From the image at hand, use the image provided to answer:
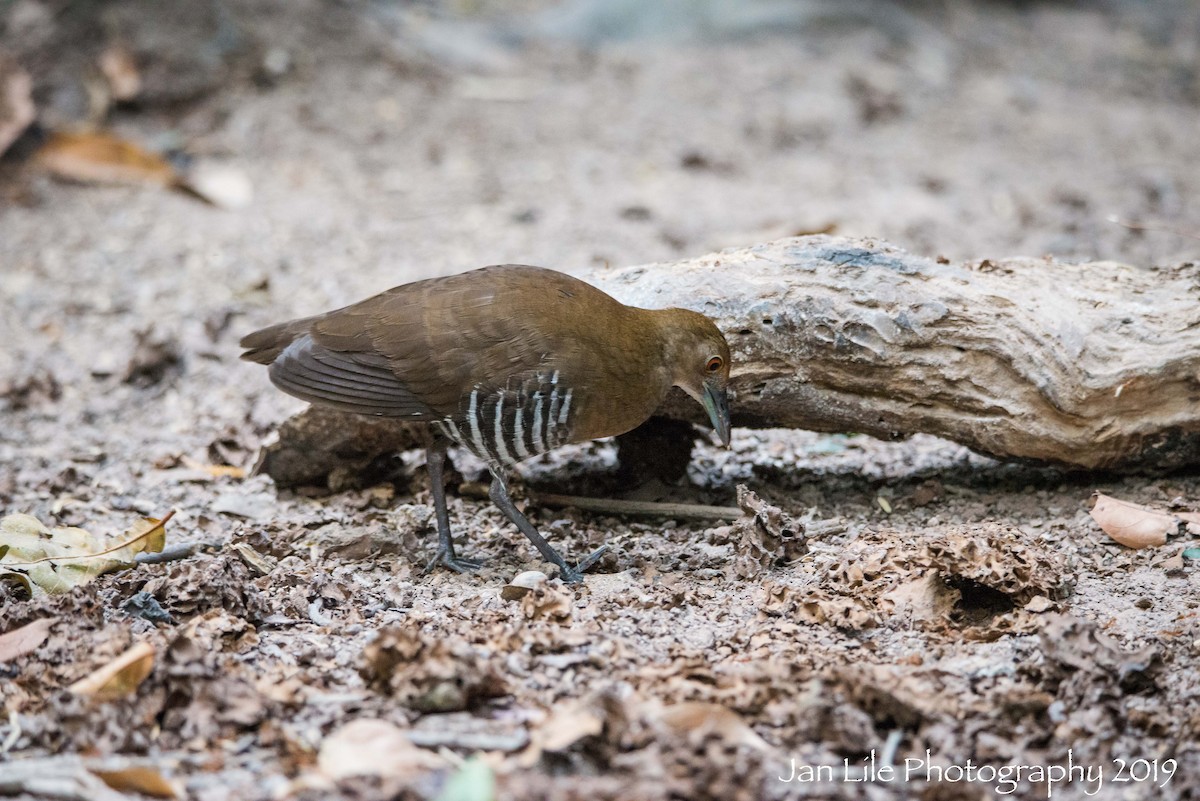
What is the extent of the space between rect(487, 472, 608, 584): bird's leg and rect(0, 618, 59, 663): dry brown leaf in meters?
1.56

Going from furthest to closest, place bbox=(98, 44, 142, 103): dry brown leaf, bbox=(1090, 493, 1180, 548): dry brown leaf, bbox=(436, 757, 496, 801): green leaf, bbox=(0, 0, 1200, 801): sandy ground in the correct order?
bbox=(98, 44, 142, 103): dry brown leaf < bbox=(1090, 493, 1180, 548): dry brown leaf < bbox=(0, 0, 1200, 801): sandy ground < bbox=(436, 757, 496, 801): green leaf

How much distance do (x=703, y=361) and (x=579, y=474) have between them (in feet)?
3.28

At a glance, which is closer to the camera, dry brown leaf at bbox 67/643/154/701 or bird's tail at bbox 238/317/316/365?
dry brown leaf at bbox 67/643/154/701

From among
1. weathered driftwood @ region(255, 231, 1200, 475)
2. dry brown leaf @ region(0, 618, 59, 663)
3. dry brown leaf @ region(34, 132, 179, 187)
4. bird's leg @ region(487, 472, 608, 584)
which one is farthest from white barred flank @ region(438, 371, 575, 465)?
dry brown leaf @ region(34, 132, 179, 187)

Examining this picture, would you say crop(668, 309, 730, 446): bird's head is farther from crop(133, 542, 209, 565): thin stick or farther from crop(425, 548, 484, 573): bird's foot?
crop(133, 542, 209, 565): thin stick

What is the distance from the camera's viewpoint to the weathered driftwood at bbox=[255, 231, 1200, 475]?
4.21m

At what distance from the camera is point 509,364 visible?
409cm

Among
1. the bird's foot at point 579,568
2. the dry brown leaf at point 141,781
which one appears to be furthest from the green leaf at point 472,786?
the bird's foot at point 579,568

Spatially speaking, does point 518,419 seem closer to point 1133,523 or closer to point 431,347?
point 431,347

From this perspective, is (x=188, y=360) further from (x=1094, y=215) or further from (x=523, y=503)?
(x=1094, y=215)

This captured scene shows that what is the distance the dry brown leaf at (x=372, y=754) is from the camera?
8.68 ft

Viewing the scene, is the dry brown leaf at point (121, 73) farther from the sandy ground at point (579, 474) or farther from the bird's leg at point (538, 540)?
the bird's leg at point (538, 540)

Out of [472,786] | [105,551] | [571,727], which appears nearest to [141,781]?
[472,786]

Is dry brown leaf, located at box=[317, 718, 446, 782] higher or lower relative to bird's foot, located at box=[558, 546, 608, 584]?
higher
